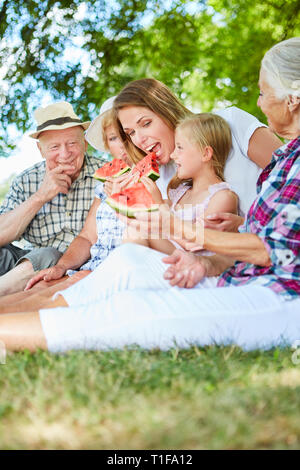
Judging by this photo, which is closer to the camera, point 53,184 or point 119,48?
point 53,184

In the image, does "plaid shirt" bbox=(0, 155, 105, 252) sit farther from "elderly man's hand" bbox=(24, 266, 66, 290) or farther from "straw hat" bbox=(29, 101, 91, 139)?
"elderly man's hand" bbox=(24, 266, 66, 290)

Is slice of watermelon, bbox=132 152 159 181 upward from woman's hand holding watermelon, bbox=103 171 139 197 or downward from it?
upward

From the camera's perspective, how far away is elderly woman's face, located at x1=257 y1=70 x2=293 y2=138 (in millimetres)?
3119

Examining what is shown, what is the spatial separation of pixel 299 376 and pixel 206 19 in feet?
33.5

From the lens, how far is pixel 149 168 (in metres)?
3.87

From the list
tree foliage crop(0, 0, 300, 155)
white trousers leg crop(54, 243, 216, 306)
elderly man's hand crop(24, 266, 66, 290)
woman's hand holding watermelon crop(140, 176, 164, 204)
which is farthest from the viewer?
tree foliage crop(0, 0, 300, 155)

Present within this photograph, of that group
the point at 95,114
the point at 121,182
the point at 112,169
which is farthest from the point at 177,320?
the point at 95,114

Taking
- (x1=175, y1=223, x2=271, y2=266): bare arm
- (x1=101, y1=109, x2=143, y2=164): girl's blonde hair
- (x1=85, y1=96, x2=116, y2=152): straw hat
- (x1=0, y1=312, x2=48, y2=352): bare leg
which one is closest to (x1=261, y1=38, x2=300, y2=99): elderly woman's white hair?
(x1=175, y1=223, x2=271, y2=266): bare arm

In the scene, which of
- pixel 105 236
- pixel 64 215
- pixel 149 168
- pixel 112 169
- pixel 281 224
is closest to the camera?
pixel 281 224

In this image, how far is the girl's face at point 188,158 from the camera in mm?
3908

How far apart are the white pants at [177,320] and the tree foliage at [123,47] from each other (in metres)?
7.89

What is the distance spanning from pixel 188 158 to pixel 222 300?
1.32 meters

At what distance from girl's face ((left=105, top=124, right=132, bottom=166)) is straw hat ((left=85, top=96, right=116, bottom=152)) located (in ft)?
0.63

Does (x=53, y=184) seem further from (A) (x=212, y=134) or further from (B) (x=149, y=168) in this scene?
(A) (x=212, y=134)
